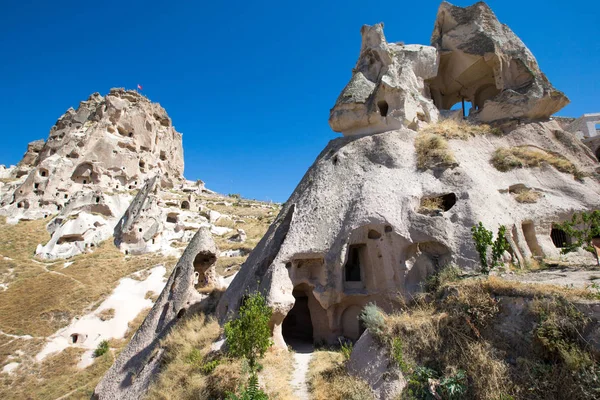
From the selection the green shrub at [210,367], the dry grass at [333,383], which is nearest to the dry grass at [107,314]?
the green shrub at [210,367]

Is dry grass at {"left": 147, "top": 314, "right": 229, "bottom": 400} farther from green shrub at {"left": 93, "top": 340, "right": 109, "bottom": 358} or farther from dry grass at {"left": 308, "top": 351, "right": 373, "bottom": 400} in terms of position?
green shrub at {"left": 93, "top": 340, "right": 109, "bottom": 358}

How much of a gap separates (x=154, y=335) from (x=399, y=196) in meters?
8.77

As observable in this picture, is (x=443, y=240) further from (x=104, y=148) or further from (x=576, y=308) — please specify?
(x=104, y=148)

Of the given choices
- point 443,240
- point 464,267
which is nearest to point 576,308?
point 464,267

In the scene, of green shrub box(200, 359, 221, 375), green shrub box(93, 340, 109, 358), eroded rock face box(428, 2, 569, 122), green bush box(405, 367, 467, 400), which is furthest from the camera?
green shrub box(93, 340, 109, 358)

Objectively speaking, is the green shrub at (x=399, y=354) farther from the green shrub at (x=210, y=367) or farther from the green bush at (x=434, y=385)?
the green shrub at (x=210, y=367)

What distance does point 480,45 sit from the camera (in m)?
14.3

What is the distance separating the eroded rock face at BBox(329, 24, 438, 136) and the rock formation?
5 cm

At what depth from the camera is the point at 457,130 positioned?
39.8 feet

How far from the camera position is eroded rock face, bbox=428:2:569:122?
42.4 feet

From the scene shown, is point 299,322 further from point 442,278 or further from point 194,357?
point 442,278

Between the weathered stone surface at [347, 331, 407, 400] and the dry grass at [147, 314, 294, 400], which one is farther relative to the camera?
the dry grass at [147, 314, 294, 400]

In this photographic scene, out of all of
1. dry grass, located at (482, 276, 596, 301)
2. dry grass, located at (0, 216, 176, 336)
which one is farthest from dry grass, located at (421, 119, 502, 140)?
dry grass, located at (0, 216, 176, 336)

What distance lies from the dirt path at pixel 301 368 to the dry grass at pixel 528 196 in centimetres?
782
